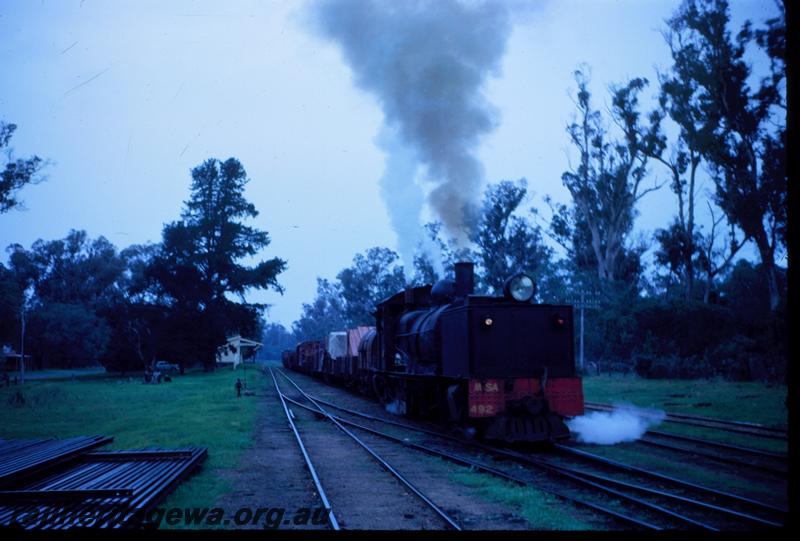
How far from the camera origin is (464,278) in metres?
13.3

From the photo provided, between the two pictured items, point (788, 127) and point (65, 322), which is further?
point (65, 322)

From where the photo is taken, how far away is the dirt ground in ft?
21.9

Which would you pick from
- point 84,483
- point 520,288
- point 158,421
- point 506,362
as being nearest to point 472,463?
point 506,362

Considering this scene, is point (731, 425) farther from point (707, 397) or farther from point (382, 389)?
point (382, 389)

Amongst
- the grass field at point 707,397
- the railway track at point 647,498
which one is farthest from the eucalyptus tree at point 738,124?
the railway track at point 647,498

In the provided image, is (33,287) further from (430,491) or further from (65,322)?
(430,491)

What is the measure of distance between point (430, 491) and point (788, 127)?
5745mm

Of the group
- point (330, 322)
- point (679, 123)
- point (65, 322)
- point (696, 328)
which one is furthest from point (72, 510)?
point (330, 322)

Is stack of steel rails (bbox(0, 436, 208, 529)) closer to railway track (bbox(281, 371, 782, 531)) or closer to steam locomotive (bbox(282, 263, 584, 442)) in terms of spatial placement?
railway track (bbox(281, 371, 782, 531))

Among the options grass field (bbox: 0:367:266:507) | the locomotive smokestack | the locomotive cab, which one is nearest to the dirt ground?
grass field (bbox: 0:367:266:507)

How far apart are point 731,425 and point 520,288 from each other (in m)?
6.21

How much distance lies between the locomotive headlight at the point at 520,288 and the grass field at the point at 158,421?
565cm

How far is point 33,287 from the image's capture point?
2266 inches

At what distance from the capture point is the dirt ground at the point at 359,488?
668cm
